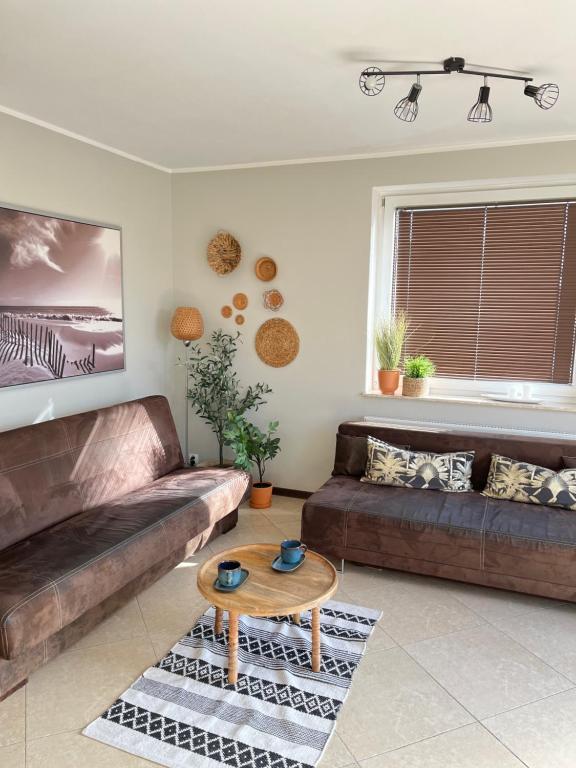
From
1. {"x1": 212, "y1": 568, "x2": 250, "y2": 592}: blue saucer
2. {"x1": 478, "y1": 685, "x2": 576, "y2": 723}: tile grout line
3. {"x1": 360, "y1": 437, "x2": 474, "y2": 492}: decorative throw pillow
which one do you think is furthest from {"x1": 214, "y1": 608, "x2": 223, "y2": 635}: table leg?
{"x1": 360, "y1": 437, "x2": 474, "y2": 492}: decorative throw pillow

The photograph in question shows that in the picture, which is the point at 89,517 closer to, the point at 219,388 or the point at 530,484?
the point at 219,388

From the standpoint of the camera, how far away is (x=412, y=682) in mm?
2236

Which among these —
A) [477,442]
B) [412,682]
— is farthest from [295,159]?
[412,682]

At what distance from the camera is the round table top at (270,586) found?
2.14 metres

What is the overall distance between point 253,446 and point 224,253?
57.5 inches

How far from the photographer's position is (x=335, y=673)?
7.46 feet

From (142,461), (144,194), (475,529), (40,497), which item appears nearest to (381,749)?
(475,529)

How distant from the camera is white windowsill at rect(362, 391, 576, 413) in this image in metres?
3.54

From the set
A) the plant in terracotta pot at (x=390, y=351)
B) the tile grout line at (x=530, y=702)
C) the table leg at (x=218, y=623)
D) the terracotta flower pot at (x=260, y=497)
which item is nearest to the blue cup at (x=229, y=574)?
the table leg at (x=218, y=623)

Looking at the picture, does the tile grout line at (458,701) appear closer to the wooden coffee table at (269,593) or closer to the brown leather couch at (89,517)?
the wooden coffee table at (269,593)

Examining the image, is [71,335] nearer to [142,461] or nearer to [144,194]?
[142,461]

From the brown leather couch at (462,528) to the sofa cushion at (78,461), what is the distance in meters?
1.08

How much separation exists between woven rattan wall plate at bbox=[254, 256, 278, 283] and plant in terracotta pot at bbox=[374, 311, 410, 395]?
90cm

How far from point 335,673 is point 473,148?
3.10 metres
